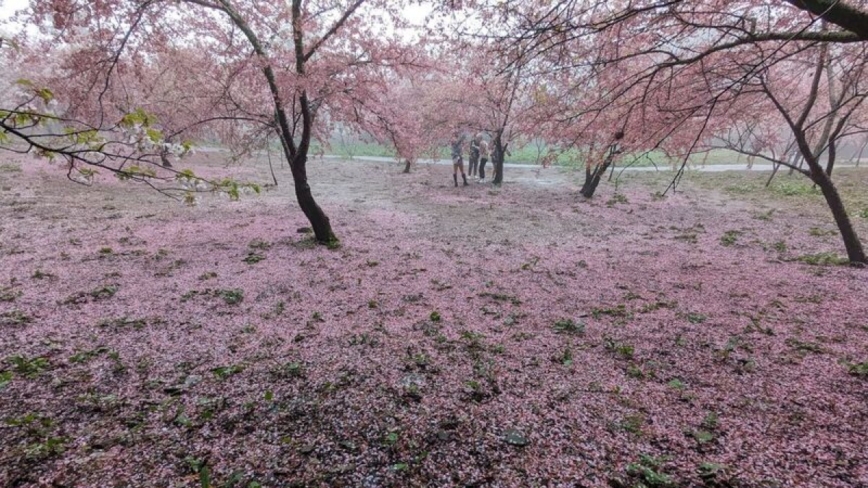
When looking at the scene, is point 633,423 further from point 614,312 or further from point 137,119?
point 137,119

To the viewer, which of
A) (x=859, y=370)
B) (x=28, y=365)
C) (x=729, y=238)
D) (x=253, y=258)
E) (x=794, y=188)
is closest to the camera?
(x=859, y=370)

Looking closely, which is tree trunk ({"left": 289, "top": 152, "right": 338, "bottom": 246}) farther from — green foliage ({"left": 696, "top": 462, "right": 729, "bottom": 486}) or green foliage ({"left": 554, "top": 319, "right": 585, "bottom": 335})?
green foliage ({"left": 696, "top": 462, "right": 729, "bottom": 486})

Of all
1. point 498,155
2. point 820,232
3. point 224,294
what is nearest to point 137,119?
point 224,294

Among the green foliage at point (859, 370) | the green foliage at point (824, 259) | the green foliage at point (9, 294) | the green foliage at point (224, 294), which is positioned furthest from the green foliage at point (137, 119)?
the green foliage at point (824, 259)

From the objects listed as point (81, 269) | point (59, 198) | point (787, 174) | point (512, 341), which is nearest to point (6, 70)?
point (59, 198)

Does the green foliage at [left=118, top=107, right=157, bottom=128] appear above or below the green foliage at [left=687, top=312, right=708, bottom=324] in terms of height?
above

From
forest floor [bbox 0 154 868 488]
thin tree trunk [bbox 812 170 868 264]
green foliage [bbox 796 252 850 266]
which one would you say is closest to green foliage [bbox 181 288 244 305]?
forest floor [bbox 0 154 868 488]

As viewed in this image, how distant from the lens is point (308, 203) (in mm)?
8336

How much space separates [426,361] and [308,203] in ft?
18.3

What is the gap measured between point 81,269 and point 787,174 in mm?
29520

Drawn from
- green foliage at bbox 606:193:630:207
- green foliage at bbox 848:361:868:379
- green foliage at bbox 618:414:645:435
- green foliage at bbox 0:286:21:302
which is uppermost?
green foliage at bbox 606:193:630:207

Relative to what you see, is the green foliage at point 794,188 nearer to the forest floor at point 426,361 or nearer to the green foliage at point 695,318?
the forest floor at point 426,361

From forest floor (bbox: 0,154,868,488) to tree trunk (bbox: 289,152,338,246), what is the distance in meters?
0.46

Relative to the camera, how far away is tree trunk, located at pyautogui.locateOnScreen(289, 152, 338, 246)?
26.3ft
